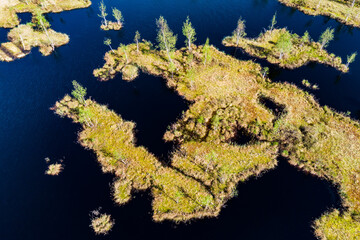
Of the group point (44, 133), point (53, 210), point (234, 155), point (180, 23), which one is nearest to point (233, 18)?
point (180, 23)

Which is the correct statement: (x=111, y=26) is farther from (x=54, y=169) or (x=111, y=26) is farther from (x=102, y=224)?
(x=102, y=224)

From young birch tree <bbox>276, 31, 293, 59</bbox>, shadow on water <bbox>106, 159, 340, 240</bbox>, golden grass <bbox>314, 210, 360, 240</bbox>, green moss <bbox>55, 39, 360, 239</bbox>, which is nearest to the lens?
golden grass <bbox>314, 210, 360, 240</bbox>

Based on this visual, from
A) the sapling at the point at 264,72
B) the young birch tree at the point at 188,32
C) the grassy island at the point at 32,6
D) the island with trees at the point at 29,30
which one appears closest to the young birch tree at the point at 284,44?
the sapling at the point at 264,72

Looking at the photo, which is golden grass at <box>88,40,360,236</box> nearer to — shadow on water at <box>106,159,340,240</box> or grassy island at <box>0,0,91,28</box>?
shadow on water at <box>106,159,340,240</box>

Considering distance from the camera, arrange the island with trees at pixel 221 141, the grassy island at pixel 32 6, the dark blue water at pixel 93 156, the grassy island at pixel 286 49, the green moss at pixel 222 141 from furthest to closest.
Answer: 1. the grassy island at pixel 32 6
2. the grassy island at pixel 286 49
3. the green moss at pixel 222 141
4. the island with trees at pixel 221 141
5. the dark blue water at pixel 93 156

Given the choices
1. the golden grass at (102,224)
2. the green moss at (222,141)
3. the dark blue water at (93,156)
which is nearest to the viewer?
the golden grass at (102,224)

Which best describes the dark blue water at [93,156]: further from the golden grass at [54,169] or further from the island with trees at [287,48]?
the island with trees at [287,48]

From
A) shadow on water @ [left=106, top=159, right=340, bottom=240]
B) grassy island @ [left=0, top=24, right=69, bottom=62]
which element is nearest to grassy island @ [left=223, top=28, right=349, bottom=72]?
shadow on water @ [left=106, top=159, right=340, bottom=240]
